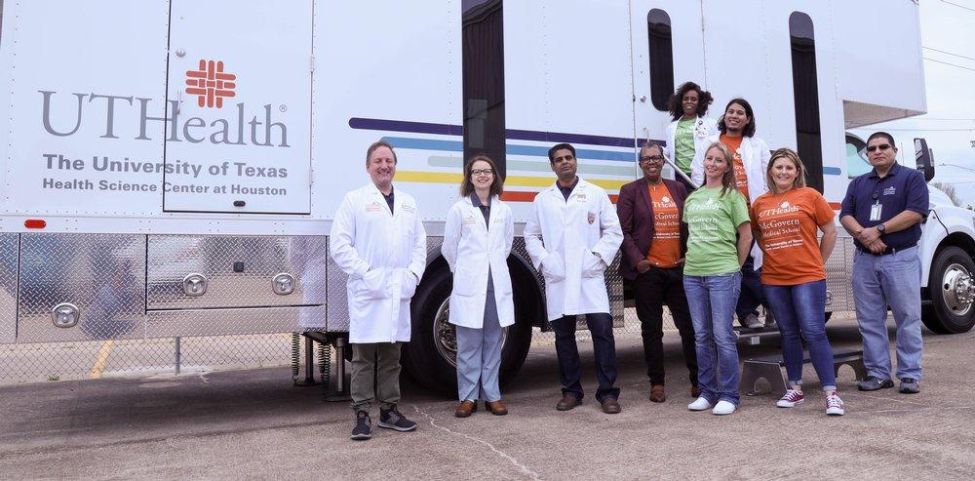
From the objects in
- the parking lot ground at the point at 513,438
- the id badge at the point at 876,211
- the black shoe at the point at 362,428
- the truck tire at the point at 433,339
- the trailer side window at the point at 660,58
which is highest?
the trailer side window at the point at 660,58

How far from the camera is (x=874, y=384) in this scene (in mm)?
5129

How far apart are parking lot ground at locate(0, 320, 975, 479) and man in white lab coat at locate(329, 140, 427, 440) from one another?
286 millimetres

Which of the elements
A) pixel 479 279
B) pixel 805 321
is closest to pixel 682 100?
pixel 805 321

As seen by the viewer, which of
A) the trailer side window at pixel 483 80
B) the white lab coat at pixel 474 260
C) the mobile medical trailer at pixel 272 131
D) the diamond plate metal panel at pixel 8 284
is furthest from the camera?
the trailer side window at pixel 483 80

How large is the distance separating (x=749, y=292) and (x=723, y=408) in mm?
1445

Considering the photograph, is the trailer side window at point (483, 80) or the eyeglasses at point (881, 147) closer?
the eyeglasses at point (881, 147)

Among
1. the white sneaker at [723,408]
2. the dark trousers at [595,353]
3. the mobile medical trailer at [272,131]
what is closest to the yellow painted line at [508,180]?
the mobile medical trailer at [272,131]

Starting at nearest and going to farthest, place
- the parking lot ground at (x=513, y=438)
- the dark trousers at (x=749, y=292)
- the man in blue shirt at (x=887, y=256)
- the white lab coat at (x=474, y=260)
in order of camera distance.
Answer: the parking lot ground at (x=513, y=438) → the white lab coat at (x=474, y=260) → the man in blue shirt at (x=887, y=256) → the dark trousers at (x=749, y=292)

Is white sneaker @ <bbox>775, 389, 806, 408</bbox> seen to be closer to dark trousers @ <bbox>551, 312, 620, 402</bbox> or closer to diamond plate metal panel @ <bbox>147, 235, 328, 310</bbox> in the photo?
dark trousers @ <bbox>551, 312, 620, 402</bbox>

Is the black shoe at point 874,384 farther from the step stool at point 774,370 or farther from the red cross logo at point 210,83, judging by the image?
the red cross logo at point 210,83

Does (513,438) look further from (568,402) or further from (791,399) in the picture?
(791,399)

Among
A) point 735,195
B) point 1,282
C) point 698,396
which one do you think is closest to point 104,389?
point 1,282

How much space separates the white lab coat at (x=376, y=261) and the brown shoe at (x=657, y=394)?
184 centimetres

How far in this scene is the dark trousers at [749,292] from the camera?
557cm
